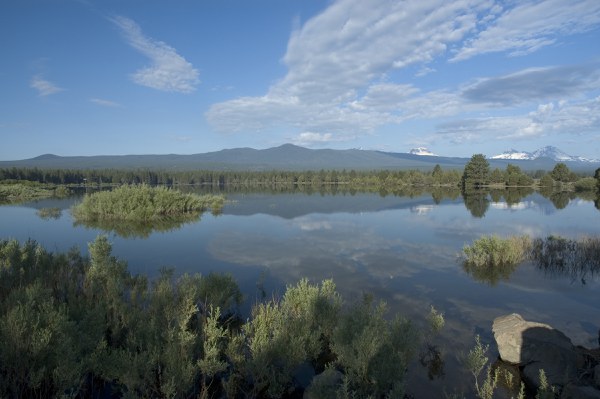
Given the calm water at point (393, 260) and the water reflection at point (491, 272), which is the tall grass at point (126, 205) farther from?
the water reflection at point (491, 272)

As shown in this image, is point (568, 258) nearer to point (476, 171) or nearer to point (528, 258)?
point (528, 258)

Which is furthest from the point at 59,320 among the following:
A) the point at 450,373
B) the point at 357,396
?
the point at 450,373

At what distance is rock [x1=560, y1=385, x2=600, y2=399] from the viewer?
7160mm

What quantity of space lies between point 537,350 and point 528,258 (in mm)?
14737

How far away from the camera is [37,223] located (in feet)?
121

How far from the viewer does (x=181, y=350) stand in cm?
824

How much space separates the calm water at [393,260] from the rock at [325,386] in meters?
2.16

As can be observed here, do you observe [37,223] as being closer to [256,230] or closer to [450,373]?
[256,230]

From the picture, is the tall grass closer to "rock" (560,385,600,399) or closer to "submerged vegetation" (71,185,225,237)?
"submerged vegetation" (71,185,225,237)

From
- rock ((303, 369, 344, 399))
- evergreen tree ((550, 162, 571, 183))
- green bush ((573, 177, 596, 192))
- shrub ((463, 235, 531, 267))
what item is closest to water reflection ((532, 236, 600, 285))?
shrub ((463, 235, 531, 267))

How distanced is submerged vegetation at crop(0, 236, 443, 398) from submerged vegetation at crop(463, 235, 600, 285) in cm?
1008

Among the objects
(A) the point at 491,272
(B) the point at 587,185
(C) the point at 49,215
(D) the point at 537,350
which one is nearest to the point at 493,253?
(A) the point at 491,272

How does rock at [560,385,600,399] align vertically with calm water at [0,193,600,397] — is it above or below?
above

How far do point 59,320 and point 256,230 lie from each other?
2571 centimetres
